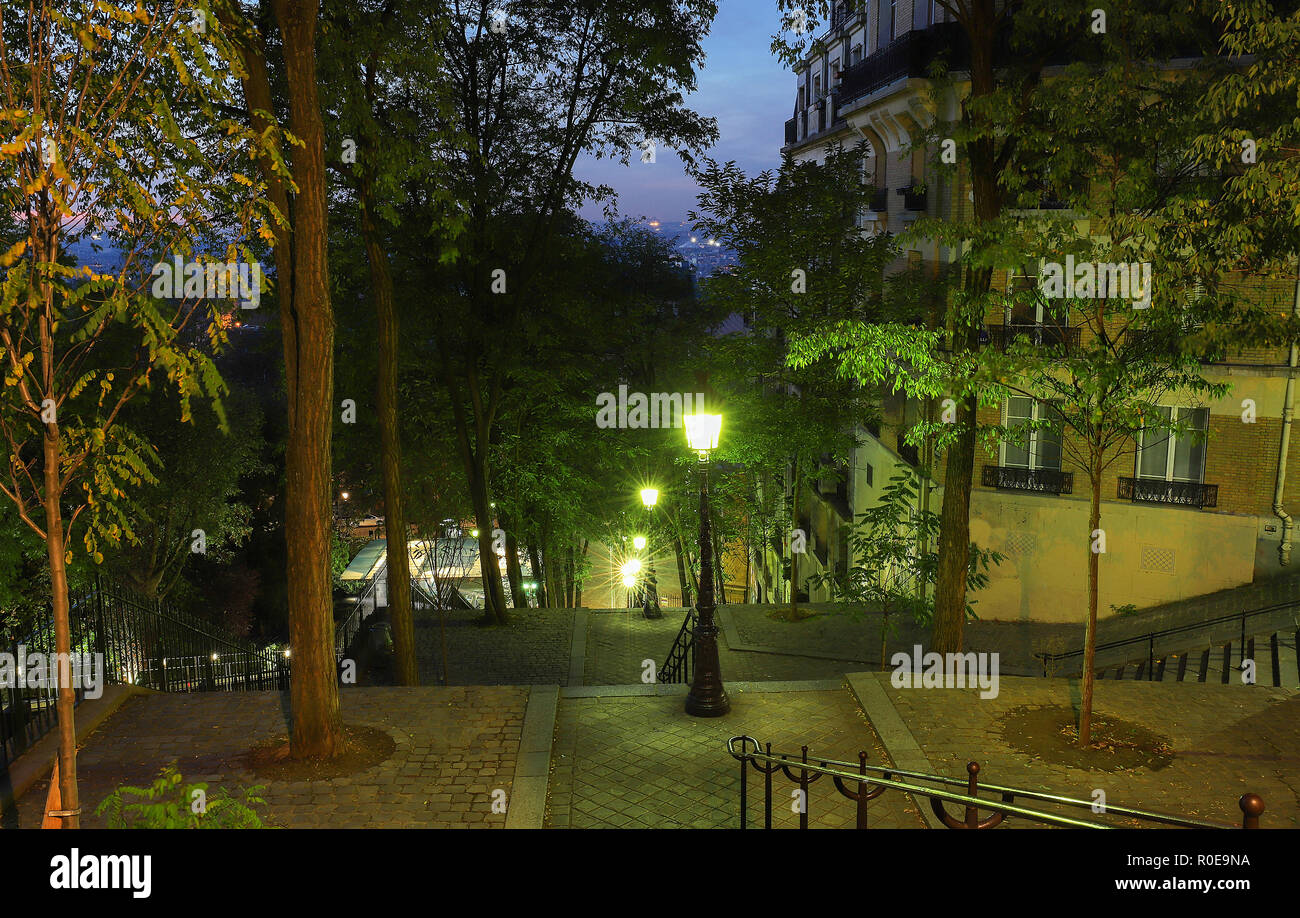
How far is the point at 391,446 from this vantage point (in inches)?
549

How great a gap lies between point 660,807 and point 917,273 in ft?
51.5

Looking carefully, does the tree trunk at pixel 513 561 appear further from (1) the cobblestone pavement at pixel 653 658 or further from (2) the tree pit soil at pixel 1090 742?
(2) the tree pit soil at pixel 1090 742

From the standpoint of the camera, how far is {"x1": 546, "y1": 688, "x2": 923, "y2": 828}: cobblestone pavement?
27.1 ft

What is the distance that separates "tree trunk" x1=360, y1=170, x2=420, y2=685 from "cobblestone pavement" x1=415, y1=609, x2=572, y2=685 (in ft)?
11.0

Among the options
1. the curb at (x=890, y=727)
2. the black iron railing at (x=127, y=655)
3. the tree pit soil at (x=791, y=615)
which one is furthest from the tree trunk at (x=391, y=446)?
the tree pit soil at (x=791, y=615)

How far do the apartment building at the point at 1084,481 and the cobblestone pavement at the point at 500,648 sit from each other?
8.46 metres

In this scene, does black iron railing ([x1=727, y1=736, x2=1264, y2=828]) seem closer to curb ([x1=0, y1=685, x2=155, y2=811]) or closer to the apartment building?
curb ([x1=0, y1=685, x2=155, y2=811])

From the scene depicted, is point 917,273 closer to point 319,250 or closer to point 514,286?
point 514,286

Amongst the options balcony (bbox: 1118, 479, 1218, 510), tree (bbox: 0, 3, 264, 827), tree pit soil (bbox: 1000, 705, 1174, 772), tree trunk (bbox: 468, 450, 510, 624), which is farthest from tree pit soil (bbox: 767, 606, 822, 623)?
tree (bbox: 0, 3, 264, 827)

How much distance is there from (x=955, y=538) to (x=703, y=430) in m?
3.78

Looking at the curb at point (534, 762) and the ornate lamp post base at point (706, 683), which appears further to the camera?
the ornate lamp post base at point (706, 683)

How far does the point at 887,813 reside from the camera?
823 cm

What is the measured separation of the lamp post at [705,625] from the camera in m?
11.0

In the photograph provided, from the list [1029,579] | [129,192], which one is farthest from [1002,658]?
[129,192]
